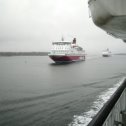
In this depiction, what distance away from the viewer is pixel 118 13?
7.22ft

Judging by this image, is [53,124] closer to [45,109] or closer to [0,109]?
[45,109]

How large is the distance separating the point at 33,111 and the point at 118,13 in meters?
9.43

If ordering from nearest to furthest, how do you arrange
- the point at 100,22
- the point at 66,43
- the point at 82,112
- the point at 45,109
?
the point at 100,22, the point at 82,112, the point at 45,109, the point at 66,43

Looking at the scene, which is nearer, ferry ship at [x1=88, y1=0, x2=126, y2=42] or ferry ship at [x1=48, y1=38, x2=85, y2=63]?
ferry ship at [x1=88, y1=0, x2=126, y2=42]

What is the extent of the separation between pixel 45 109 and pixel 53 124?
8.18ft

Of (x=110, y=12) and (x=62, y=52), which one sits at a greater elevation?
(x=110, y=12)

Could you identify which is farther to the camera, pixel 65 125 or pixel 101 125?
pixel 65 125

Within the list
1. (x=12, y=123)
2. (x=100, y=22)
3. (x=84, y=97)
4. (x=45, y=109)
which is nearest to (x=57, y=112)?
(x=45, y=109)

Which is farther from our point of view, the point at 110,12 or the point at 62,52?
the point at 62,52

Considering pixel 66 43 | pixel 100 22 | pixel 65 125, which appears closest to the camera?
pixel 100 22

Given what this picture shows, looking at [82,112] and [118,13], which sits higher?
[118,13]

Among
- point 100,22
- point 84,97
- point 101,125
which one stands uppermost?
point 100,22

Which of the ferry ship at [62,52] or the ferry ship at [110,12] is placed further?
the ferry ship at [62,52]

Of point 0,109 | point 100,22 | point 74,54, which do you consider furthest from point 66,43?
point 100,22
